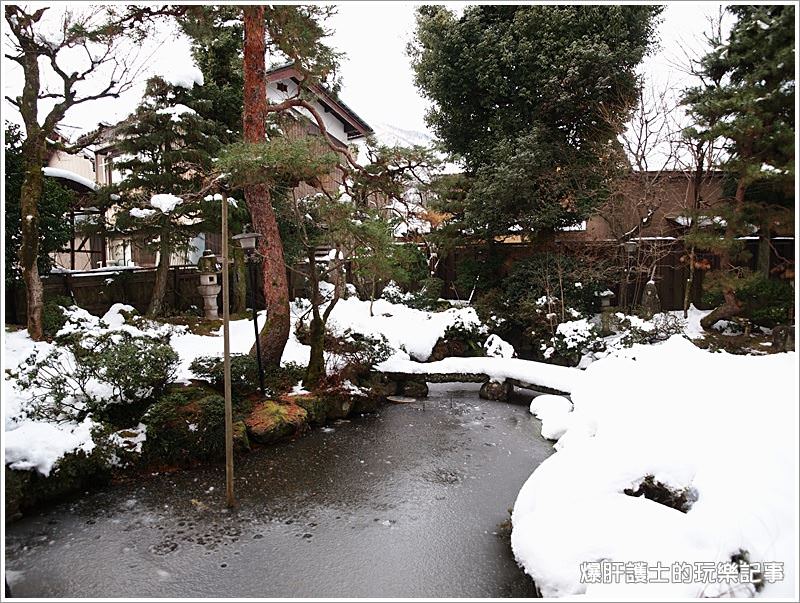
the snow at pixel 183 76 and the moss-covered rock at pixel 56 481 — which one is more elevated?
the snow at pixel 183 76

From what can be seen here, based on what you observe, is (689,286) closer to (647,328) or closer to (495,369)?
(647,328)

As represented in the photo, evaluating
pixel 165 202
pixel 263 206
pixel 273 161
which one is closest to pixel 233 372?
pixel 263 206

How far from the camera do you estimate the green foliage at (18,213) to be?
6906 millimetres

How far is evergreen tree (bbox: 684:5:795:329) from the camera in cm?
A: 323

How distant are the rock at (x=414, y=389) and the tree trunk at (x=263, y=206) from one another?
1924 millimetres

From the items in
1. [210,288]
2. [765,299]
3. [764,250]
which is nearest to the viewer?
[764,250]

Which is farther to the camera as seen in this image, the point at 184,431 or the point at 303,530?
the point at 184,431

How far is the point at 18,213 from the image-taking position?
23.0ft

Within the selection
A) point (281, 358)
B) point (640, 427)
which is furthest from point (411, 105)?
point (640, 427)

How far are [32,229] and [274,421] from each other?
4.08 metres

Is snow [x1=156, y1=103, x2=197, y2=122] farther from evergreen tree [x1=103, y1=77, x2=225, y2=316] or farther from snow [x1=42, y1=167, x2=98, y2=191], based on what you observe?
snow [x1=42, y1=167, x2=98, y2=191]

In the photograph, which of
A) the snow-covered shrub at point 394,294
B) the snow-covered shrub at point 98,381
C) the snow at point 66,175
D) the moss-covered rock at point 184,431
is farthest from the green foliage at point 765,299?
the snow at point 66,175

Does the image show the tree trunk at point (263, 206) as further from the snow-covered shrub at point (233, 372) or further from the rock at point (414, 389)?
the rock at point (414, 389)

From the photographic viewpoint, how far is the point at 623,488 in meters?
2.90
